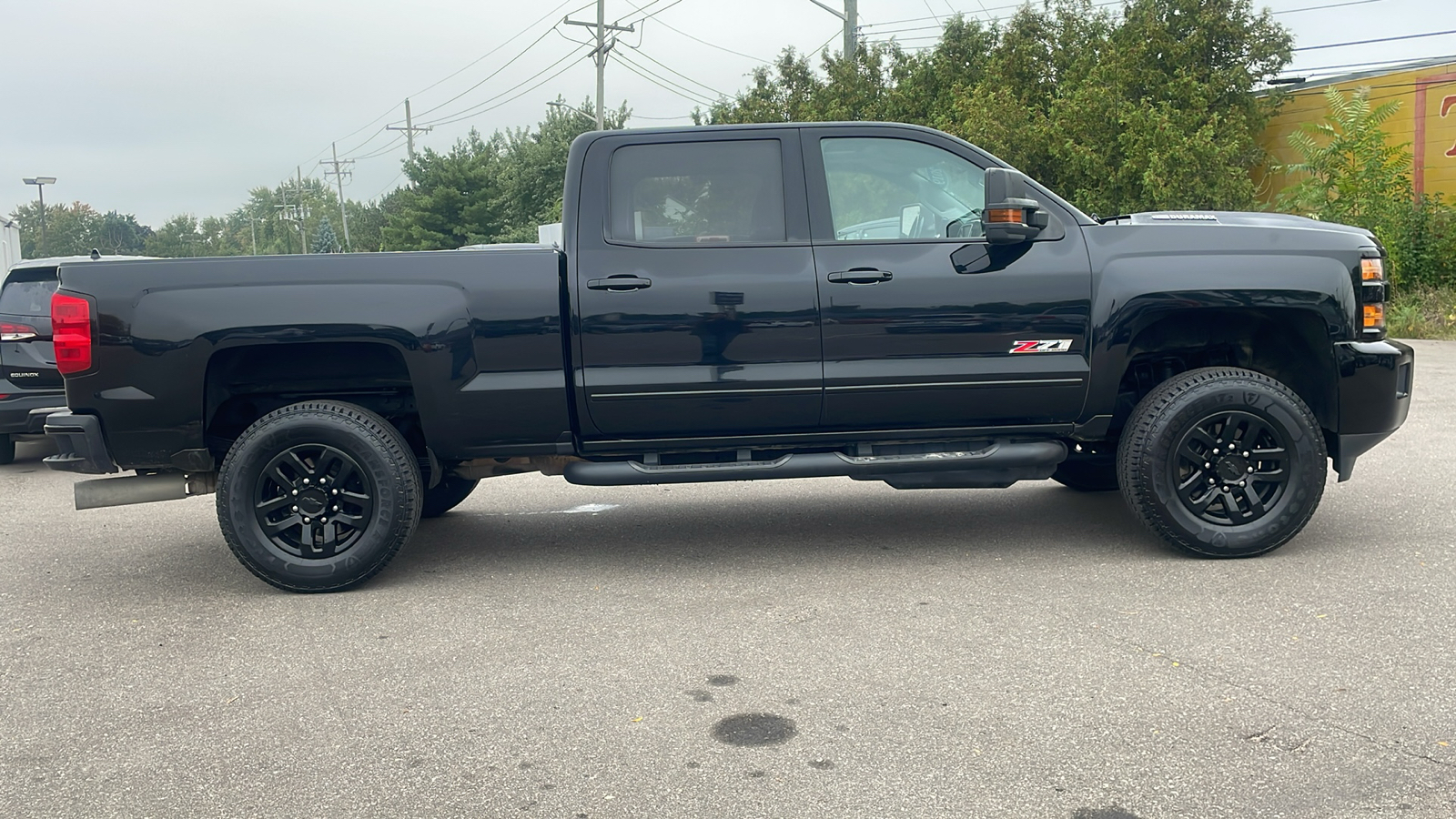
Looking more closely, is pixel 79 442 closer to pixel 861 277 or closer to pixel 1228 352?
pixel 861 277

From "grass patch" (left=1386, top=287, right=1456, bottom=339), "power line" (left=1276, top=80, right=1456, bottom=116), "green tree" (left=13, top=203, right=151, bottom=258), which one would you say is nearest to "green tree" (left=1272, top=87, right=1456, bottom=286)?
"grass patch" (left=1386, top=287, right=1456, bottom=339)

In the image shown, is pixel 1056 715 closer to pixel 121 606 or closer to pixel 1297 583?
pixel 1297 583

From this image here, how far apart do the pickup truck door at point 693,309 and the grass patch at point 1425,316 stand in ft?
49.8

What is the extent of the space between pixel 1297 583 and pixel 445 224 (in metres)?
55.4

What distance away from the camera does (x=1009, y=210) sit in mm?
5117

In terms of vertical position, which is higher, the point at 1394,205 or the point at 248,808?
the point at 1394,205

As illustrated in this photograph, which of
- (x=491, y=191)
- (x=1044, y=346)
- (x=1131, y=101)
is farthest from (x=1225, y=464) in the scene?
(x=491, y=191)

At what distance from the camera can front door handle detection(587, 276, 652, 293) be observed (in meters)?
5.14

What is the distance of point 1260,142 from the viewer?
2391 centimetres

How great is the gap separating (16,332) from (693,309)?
6725 millimetres

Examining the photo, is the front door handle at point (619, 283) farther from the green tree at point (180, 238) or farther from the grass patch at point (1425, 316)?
the green tree at point (180, 238)

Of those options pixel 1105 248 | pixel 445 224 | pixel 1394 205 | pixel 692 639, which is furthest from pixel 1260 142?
pixel 445 224

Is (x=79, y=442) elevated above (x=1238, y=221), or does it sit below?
below

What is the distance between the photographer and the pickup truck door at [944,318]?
5.18m
